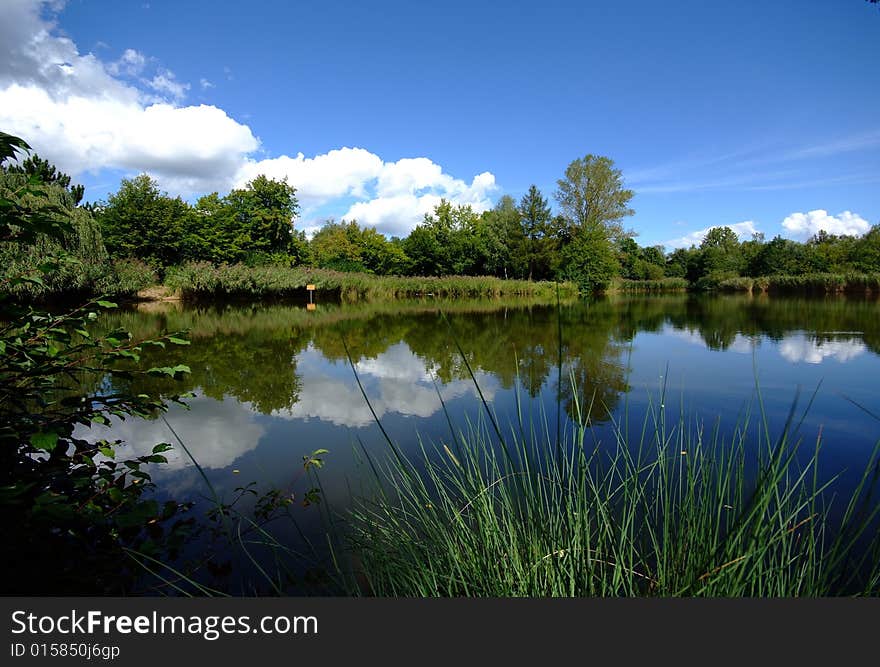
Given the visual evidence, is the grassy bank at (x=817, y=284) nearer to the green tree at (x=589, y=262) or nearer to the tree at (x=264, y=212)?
the green tree at (x=589, y=262)

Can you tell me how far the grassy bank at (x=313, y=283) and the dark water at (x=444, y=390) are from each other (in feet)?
32.3

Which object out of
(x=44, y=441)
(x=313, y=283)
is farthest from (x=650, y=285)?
(x=44, y=441)

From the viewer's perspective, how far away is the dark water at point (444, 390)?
2.52m

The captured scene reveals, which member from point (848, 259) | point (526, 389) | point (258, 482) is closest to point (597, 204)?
point (848, 259)

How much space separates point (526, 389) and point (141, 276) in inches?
775

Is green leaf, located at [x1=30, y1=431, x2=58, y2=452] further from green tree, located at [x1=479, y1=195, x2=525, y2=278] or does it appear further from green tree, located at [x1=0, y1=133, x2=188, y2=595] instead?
green tree, located at [x1=479, y1=195, x2=525, y2=278]

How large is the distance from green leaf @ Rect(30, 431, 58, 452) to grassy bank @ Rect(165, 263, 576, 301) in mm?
15343

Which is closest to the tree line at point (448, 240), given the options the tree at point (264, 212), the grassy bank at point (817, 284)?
the tree at point (264, 212)

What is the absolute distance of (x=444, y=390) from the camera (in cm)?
432

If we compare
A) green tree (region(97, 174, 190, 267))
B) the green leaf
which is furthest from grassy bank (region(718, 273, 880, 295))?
green tree (region(97, 174, 190, 267))

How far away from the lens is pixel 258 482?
7.55 ft

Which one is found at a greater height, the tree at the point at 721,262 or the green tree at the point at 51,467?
the tree at the point at 721,262

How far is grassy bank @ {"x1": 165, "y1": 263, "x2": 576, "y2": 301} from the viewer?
1930 cm

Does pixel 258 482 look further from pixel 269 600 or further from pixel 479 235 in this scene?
pixel 479 235
